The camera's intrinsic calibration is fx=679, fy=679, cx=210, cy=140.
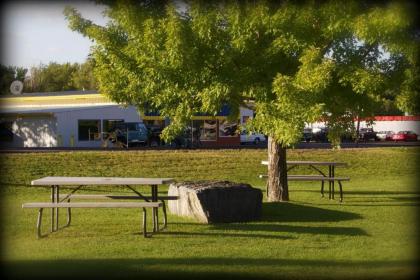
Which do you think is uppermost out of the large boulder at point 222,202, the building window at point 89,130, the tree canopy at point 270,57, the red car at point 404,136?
the tree canopy at point 270,57

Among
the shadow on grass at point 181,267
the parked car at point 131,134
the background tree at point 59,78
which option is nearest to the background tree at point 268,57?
the shadow on grass at point 181,267

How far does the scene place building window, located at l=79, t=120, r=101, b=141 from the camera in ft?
162

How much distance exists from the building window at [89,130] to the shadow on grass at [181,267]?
4103cm

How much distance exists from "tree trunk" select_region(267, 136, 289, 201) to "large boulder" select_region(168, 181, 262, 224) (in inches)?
152

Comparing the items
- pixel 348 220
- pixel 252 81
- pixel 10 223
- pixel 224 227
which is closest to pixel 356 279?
pixel 224 227

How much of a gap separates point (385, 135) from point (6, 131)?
118 ft

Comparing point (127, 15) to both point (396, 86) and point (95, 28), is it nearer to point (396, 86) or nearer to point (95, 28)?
point (95, 28)

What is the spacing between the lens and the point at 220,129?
54094 mm

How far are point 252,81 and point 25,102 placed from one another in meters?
43.8

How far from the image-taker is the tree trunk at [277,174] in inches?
663

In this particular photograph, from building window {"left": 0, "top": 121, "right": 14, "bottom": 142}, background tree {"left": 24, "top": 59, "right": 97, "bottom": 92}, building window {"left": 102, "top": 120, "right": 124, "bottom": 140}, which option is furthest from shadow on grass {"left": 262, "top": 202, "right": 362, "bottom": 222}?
background tree {"left": 24, "top": 59, "right": 97, "bottom": 92}

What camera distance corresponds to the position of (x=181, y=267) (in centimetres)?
854

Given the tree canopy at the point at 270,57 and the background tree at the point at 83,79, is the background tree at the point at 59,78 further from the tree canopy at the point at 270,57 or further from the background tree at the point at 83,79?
the tree canopy at the point at 270,57

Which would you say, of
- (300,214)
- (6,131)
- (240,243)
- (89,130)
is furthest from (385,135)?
(240,243)
